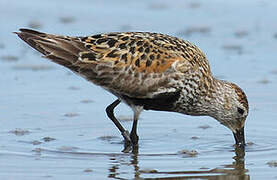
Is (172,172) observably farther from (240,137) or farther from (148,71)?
(240,137)

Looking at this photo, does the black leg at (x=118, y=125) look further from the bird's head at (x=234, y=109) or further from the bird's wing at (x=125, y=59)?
the bird's head at (x=234, y=109)

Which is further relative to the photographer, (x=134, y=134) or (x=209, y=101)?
(x=209, y=101)

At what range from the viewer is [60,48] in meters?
10.5

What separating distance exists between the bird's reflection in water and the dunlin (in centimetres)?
79

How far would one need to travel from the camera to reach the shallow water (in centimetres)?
959

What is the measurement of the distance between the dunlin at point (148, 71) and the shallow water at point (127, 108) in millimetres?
500

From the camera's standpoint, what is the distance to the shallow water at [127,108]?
31.4 ft

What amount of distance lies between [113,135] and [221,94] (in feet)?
5.29

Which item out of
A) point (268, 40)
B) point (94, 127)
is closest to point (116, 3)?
point (268, 40)

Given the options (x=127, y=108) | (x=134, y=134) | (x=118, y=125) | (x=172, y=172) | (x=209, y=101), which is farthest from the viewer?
(x=127, y=108)

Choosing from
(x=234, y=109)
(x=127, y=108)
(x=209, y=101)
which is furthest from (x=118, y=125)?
(x=234, y=109)

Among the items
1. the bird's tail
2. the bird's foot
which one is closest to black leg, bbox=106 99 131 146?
the bird's foot

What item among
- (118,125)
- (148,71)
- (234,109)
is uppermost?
(148,71)

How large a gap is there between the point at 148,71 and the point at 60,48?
3.95 ft
